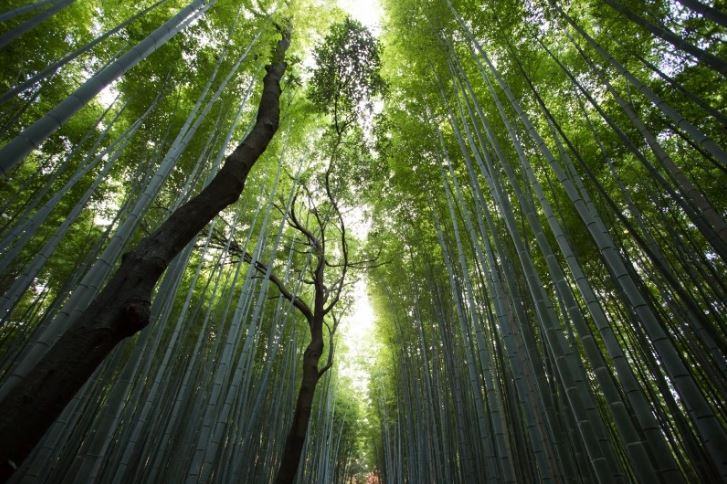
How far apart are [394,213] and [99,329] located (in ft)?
17.3

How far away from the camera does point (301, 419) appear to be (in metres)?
3.35

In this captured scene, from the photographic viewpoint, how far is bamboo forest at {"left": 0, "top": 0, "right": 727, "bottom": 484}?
173 centimetres

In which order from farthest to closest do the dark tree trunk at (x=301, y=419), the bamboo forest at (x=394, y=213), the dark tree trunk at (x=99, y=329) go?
the dark tree trunk at (x=301, y=419) → the bamboo forest at (x=394, y=213) → the dark tree trunk at (x=99, y=329)

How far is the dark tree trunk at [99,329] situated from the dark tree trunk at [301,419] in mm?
2384

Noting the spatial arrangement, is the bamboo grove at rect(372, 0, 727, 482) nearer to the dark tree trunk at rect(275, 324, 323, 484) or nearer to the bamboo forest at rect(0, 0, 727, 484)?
the bamboo forest at rect(0, 0, 727, 484)

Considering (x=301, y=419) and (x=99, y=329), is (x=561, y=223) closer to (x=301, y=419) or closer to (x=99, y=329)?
(x=301, y=419)

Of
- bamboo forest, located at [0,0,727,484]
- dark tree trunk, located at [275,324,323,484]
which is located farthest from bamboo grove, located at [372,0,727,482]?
dark tree trunk, located at [275,324,323,484]

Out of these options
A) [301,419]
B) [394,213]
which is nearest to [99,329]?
[301,419]

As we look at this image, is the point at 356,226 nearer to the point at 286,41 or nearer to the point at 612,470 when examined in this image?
the point at 286,41

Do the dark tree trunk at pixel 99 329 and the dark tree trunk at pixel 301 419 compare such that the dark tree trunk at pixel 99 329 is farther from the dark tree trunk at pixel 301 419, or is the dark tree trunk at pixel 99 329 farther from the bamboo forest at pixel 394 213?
the dark tree trunk at pixel 301 419

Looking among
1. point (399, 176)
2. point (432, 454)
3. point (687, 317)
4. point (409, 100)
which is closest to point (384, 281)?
point (399, 176)

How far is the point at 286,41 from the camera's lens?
329 centimetres

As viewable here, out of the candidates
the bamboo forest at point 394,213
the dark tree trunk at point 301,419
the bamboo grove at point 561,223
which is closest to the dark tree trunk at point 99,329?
the bamboo forest at point 394,213

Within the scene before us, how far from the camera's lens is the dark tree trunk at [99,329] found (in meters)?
0.94
